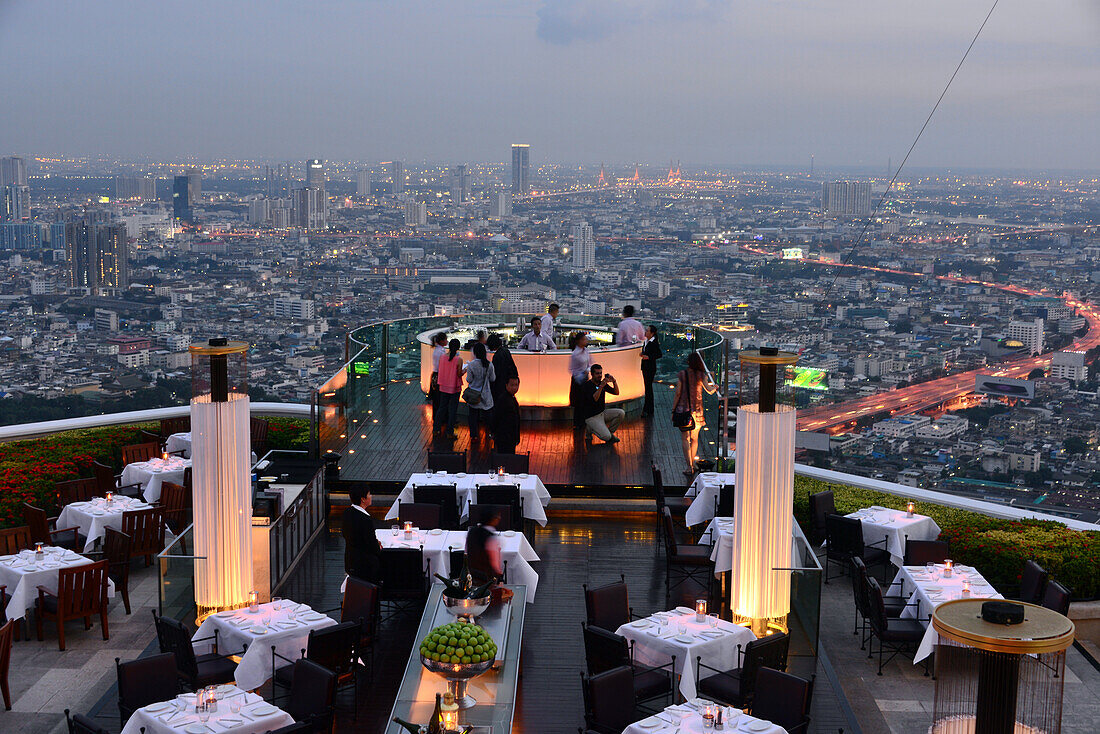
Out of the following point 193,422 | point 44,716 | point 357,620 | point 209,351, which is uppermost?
point 209,351

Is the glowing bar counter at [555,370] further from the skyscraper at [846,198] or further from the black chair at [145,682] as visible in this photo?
the skyscraper at [846,198]

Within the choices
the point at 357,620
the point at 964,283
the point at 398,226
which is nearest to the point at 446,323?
the point at 357,620

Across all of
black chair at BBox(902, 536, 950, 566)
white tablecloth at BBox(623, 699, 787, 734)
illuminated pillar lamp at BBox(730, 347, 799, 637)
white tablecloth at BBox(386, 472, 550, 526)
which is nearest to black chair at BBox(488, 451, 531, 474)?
white tablecloth at BBox(386, 472, 550, 526)

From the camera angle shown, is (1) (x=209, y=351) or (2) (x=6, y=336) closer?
(1) (x=209, y=351)

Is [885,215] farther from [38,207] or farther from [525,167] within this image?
[38,207]

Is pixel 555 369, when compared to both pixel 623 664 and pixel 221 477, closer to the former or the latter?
pixel 221 477

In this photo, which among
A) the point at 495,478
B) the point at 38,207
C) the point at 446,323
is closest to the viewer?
the point at 495,478

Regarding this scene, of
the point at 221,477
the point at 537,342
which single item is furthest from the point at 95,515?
the point at 537,342

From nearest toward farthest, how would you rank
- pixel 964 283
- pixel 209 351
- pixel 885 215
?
1. pixel 209 351
2. pixel 964 283
3. pixel 885 215
